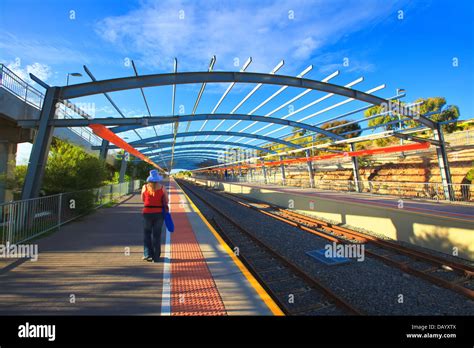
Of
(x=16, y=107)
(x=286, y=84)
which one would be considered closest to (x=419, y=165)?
(x=286, y=84)

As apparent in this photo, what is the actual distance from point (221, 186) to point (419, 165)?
26898mm

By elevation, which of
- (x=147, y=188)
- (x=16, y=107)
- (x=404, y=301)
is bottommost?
(x=404, y=301)

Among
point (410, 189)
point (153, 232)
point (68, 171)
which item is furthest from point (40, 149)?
point (410, 189)

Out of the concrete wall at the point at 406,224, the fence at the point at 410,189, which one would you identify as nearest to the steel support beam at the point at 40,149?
the concrete wall at the point at 406,224

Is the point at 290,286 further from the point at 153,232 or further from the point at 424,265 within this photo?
the point at 424,265

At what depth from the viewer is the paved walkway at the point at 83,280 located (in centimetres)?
317

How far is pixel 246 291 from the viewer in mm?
3557

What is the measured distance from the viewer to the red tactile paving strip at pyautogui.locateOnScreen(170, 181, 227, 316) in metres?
3.12

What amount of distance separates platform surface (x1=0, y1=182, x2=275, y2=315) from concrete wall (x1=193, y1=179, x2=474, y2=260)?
6.93m

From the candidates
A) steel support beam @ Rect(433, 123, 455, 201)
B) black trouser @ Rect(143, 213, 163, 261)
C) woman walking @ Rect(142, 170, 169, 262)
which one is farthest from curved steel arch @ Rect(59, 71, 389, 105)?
black trouser @ Rect(143, 213, 163, 261)

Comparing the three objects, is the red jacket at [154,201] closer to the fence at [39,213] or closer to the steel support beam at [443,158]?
the fence at [39,213]

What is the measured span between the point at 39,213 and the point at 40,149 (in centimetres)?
263

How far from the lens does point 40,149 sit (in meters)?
8.31

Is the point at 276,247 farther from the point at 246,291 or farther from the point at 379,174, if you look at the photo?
the point at 379,174
